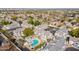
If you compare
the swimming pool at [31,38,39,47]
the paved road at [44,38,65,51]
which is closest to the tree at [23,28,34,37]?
the swimming pool at [31,38,39,47]

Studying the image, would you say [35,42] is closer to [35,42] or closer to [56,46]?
[35,42]

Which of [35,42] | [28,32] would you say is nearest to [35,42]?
[35,42]

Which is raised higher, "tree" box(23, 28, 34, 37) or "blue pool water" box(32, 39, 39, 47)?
"tree" box(23, 28, 34, 37)

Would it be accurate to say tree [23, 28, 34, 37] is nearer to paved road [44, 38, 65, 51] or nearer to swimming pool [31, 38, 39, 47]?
swimming pool [31, 38, 39, 47]

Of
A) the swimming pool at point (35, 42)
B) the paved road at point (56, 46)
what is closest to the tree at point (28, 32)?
the swimming pool at point (35, 42)

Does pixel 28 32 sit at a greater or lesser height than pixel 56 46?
greater

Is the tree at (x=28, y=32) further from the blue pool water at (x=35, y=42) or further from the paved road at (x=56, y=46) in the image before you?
the paved road at (x=56, y=46)

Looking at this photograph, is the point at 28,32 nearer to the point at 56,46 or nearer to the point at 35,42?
the point at 35,42

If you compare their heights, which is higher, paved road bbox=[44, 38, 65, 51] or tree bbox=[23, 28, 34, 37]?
tree bbox=[23, 28, 34, 37]
